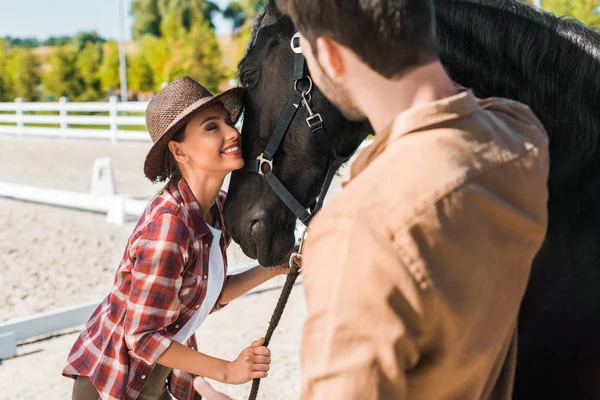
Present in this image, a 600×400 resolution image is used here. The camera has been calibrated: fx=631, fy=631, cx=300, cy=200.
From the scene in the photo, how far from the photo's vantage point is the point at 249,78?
2.34 m

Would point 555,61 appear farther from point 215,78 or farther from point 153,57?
point 153,57

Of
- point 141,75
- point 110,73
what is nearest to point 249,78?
point 141,75

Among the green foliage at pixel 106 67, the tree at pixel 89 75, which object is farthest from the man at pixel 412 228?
the tree at pixel 89 75

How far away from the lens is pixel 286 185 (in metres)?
2.33

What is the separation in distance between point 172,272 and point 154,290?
0.08 m

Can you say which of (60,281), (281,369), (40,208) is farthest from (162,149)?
(40,208)

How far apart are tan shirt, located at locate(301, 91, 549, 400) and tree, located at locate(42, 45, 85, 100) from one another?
1733 inches

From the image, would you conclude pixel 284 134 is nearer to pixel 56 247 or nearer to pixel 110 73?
pixel 56 247

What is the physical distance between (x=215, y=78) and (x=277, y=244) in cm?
3391

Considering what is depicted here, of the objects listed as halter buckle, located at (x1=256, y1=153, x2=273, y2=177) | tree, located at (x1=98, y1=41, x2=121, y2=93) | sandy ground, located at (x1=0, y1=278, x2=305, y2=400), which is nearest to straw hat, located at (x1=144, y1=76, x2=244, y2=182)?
halter buckle, located at (x1=256, y1=153, x2=273, y2=177)

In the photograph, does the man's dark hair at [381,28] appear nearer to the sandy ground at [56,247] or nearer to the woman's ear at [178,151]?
the woman's ear at [178,151]

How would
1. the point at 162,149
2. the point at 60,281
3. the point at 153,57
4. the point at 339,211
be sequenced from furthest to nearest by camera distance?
the point at 153,57
the point at 60,281
the point at 162,149
the point at 339,211

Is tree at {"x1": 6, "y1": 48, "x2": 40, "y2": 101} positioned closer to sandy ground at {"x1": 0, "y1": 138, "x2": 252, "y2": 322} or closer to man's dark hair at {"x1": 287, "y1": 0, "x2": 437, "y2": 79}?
sandy ground at {"x1": 0, "y1": 138, "x2": 252, "y2": 322}

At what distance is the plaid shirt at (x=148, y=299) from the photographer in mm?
1968
